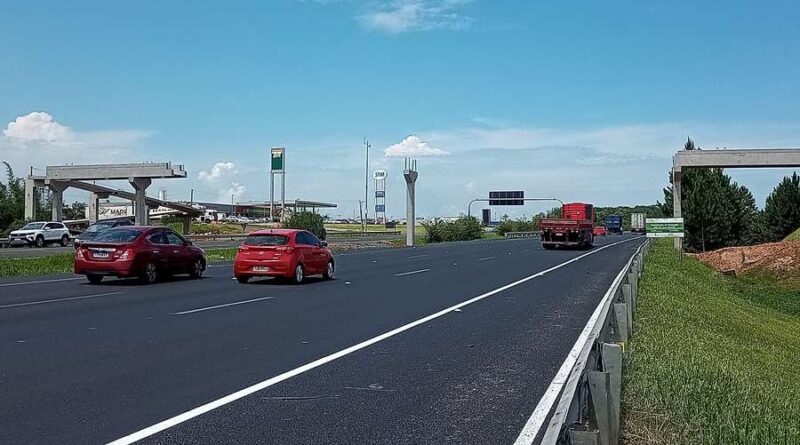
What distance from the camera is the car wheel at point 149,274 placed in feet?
70.4

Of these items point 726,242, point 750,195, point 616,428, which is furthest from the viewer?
point 750,195

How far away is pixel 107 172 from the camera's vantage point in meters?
61.3

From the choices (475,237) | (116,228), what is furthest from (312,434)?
(475,237)

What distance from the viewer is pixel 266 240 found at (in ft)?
72.4

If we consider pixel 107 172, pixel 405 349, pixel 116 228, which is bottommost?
pixel 405 349

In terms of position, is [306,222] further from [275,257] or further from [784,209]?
[784,209]

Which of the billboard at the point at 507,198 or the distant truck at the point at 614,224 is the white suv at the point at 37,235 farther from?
the distant truck at the point at 614,224

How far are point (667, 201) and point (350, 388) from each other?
7015 cm

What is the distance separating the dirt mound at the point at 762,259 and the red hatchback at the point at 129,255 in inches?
1398

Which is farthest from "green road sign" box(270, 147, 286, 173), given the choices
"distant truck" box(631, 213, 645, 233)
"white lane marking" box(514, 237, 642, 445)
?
"distant truck" box(631, 213, 645, 233)

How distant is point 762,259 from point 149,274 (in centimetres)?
3904

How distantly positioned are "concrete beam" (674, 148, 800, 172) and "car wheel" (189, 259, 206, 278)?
1446 inches

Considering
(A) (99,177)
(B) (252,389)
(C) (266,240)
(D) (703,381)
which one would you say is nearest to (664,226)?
(C) (266,240)

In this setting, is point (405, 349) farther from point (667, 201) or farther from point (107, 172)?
point (667, 201)
